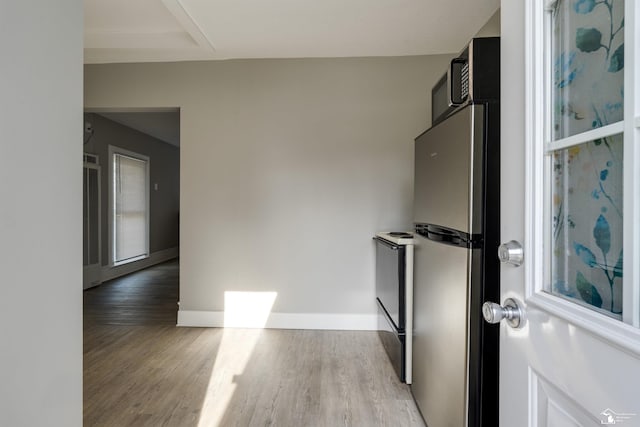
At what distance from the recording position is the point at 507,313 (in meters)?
0.69

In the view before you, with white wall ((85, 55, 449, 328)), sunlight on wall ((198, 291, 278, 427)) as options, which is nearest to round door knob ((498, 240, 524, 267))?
sunlight on wall ((198, 291, 278, 427))

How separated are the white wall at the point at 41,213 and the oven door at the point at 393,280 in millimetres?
1597

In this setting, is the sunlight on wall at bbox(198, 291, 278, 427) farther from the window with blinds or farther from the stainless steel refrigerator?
the window with blinds

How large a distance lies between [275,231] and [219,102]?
131 cm

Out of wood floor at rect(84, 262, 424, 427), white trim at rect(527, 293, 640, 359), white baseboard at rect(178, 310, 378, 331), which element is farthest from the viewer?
white baseboard at rect(178, 310, 378, 331)

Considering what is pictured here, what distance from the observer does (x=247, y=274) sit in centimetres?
307

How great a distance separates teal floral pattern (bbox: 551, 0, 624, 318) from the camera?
50 cm

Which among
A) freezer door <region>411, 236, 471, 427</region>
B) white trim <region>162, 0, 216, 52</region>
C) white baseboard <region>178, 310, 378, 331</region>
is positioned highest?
white trim <region>162, 0, 216, 52</region>

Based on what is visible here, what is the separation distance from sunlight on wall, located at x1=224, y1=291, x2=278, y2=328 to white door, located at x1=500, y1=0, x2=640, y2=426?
250 centimetres

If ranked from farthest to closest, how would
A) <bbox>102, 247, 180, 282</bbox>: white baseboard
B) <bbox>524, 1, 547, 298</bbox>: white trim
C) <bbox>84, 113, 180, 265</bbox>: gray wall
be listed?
<bbox>102, 247, 180, 282</bbox>: white baseboard
<bbox>84, 113, 180, 265</bbox>: gray wall
<bbox>524, 1, 547, 298</bbox>: white trim

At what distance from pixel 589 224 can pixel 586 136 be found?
0.15 metres

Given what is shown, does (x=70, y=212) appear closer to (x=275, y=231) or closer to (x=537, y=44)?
(x=537, y=44)

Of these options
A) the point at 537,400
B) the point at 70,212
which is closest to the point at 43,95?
the point at 70,212

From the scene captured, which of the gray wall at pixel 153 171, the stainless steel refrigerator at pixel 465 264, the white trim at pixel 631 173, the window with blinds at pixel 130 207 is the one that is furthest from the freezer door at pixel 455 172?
the window with blinds at pixel 130 207
